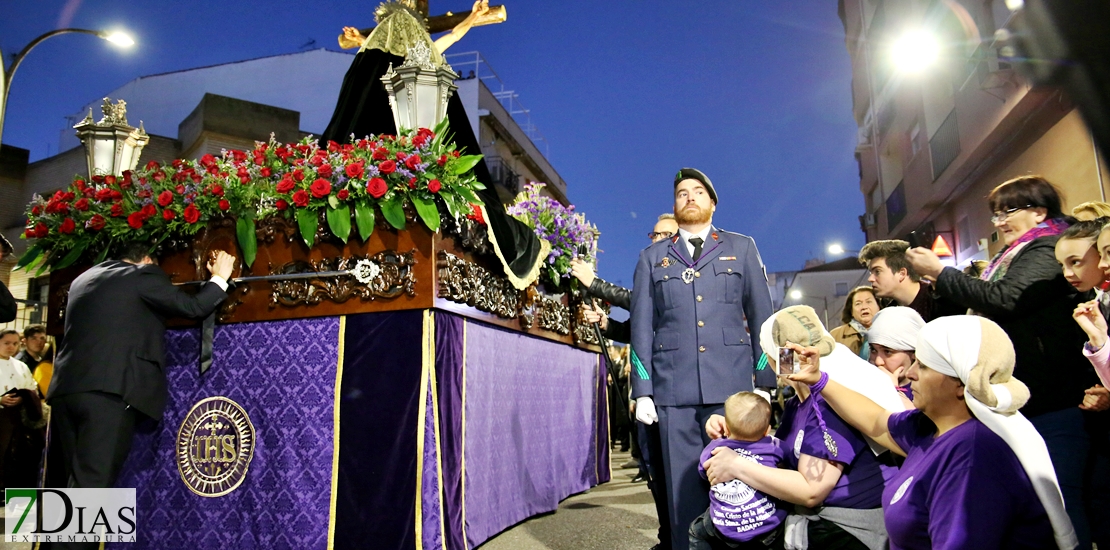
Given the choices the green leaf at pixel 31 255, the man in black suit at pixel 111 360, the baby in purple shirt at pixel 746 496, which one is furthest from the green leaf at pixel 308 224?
the baby in purple shirt at pixel 746 496

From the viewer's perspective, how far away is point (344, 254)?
12.7ft

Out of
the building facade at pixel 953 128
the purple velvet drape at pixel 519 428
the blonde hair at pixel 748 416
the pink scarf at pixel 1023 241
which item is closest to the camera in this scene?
the blonde hair at pixel 748 416

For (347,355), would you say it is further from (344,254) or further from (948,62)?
(948,62)

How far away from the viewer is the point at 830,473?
2264 millimetres

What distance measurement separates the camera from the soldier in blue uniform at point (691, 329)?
10.5ft

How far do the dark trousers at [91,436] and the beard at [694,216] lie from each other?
120 inches

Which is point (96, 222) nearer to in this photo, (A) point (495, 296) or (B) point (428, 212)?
(B) point (428, 212)

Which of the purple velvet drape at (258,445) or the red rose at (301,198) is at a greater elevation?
the red rose at (301,198)

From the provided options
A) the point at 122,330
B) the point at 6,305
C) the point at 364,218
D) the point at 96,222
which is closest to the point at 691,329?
the point at 364,218

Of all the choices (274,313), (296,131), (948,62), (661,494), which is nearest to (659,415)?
(661,494)

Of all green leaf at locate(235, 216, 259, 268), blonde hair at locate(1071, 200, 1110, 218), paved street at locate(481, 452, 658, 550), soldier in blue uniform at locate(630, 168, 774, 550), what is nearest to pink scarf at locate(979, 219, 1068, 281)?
blonde hair at locate(1071, 200, 1110, 218)

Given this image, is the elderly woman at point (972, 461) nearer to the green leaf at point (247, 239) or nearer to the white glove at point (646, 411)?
the white glove at point (646, 411)

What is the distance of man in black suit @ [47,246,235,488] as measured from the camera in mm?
3682

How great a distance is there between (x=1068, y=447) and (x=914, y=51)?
13.6 m
